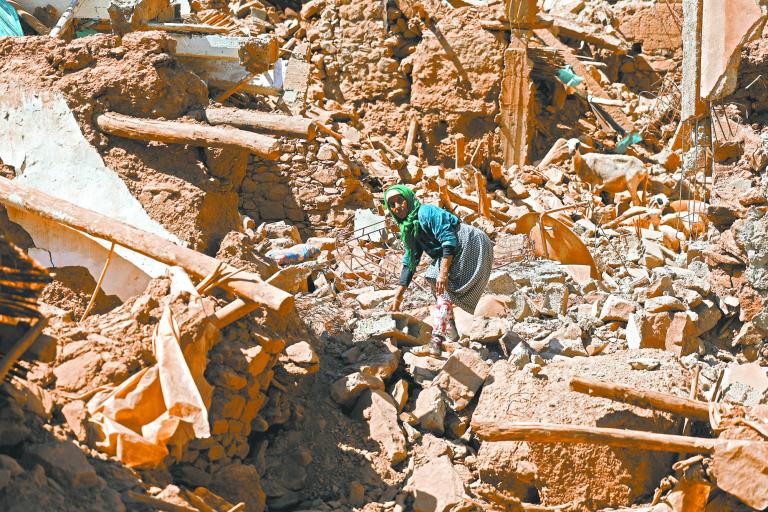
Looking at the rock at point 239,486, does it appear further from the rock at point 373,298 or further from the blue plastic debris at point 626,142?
the blue plastic debris at point 626,142

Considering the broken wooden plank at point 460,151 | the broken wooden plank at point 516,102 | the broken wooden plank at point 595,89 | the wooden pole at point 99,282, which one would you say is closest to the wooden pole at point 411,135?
the broken wooden plank at point 460,151

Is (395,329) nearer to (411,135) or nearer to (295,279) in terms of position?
(295,279)

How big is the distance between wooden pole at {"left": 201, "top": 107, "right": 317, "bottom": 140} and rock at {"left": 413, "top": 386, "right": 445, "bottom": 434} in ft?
5.79

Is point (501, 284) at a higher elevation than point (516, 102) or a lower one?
lower

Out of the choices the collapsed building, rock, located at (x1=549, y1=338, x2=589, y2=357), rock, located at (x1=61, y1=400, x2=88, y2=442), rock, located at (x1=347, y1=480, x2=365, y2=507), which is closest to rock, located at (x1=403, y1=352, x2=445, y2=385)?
the collapsed building

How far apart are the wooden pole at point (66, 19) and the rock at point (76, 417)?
5.76 m

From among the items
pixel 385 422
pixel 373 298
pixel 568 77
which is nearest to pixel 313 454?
pixel 385 422

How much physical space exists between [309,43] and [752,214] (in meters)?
11.0

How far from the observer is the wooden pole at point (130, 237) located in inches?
200

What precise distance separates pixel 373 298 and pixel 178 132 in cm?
273

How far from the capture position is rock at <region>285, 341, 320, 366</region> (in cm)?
574

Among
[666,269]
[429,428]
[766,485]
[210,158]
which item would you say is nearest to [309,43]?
[666,269]

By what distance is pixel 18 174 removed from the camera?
6250mm

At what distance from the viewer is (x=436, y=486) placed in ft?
17.7
